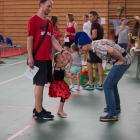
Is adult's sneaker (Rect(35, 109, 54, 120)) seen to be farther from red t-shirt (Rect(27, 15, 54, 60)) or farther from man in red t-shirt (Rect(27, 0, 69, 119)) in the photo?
red t-shirt (Rect(27, 15, 54, 60))

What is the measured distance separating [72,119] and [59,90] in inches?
17.9

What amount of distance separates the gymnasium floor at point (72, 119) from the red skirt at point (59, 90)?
30cm

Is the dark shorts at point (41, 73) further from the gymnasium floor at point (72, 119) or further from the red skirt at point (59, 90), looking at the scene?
the gymnasium floor at point (72, 119)

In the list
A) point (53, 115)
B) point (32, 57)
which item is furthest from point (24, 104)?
point (32, 57)

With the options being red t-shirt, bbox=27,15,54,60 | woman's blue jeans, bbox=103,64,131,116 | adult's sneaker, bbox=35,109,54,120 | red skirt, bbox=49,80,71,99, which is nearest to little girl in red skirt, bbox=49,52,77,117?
red skirt, bbox=49,80,71,99

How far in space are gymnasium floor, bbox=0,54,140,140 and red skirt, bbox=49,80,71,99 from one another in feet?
0.99

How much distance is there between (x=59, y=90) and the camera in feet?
12.3

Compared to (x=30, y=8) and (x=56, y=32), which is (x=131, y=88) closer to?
(x=56, y=32)

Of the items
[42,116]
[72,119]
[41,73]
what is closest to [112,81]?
[72,119]

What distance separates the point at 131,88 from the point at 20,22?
12.1 meters

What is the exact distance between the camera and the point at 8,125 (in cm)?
335

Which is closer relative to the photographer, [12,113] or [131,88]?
[12,113]

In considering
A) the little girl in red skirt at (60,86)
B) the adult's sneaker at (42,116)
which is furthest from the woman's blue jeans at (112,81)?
the adult's sneaker at (42,116)

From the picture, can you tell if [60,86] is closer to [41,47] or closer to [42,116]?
[42,116]
